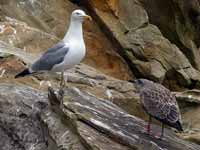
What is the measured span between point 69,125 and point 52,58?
1.70 metres

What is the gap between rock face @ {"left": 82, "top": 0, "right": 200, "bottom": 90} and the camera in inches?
672

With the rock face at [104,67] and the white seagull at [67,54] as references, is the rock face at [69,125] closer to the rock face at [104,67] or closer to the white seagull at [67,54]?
the rock face at [104,67]

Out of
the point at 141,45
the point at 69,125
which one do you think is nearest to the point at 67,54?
the point at 69,125

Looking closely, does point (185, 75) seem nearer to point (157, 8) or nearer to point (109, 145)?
point (157, 8)

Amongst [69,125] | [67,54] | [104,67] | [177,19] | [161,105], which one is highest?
[67,54]

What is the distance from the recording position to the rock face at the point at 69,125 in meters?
8.32

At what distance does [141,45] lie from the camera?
17250 mm

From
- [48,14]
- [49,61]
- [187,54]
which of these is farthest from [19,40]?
[187,54]

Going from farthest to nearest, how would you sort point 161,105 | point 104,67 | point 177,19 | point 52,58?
point 177,19 < point 104,67 < point 52,58 < point 161,105

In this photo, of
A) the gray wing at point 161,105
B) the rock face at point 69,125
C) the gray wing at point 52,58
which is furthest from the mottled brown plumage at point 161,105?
the gray wing at point 52,58

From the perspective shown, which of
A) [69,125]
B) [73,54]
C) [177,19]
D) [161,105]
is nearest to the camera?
[161,105]

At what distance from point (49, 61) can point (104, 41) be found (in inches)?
281

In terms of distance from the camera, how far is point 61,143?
843 cm

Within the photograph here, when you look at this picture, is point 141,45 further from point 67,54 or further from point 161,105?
point 161,105
